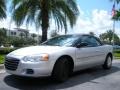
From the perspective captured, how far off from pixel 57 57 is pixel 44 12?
14150 mm

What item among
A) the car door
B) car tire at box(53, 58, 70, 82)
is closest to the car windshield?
the car door

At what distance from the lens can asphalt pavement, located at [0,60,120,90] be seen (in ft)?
24.5

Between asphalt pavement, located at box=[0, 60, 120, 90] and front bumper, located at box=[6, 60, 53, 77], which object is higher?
front bumper, located at box=[6, 60, 53, 77]

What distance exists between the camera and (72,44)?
8.77m

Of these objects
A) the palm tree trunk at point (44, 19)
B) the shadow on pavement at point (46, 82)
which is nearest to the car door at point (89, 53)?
the shadow on pavement at point (46, 82)

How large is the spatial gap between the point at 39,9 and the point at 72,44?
1372 cm

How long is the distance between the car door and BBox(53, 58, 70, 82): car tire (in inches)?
22.5

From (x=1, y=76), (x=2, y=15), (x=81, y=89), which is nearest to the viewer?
(x=81, y=89)

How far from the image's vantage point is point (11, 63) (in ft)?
25.3

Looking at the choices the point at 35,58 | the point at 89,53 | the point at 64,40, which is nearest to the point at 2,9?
the point at 64,40

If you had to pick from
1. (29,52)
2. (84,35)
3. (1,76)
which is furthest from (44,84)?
(84,35)

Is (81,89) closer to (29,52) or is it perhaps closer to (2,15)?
(29,52)

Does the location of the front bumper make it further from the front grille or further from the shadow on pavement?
the shadow on pavement

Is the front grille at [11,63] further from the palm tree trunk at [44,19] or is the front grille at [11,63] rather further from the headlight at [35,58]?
the palm tree trunk at [44,19]
